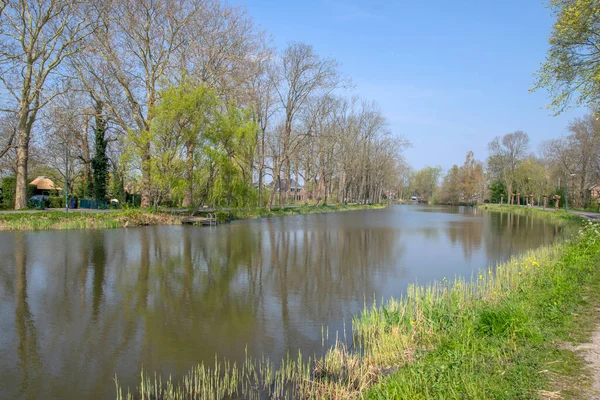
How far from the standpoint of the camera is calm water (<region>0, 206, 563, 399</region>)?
5.89 metres

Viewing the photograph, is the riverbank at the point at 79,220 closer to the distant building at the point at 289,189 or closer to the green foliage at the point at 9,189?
the green foliage at the point at 9,189

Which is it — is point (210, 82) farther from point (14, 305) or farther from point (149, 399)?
point (149, 399)

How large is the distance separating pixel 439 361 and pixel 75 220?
73.0 feet

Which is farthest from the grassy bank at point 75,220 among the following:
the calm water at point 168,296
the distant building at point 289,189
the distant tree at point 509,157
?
the distant tree at point 509,157

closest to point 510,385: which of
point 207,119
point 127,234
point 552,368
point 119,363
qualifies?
point 552,368

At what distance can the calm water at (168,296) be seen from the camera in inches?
232

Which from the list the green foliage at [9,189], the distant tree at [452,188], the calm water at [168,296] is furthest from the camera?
the distant tree at [452,188]

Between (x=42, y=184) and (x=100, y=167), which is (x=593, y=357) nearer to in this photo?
(x=100, y=167)

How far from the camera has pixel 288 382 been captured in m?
5.29

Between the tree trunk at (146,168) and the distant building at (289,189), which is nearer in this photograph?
the tree trunk at (146,168)

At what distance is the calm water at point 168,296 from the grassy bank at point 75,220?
2277mm

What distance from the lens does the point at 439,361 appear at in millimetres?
4812

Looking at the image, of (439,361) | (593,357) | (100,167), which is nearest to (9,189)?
(100,167)

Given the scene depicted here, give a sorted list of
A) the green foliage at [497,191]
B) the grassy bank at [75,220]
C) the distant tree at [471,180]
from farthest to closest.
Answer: the distant tree at [471,180]
the green foliage at [497,191]
the grassy bank at [75,220]
